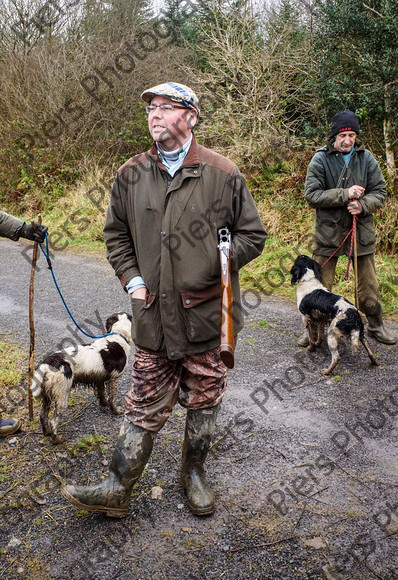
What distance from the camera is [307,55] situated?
11.4m

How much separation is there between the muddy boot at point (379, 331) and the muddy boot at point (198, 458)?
326 cm

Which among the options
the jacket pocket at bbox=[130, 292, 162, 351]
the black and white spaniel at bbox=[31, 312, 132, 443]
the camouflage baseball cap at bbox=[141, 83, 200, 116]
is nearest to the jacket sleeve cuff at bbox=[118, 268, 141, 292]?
the jacket pocket at bbox=[130, 292, 162, 351]

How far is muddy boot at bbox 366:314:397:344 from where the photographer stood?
545 centimetres

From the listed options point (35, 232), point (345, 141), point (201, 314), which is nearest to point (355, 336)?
point (345, 141)

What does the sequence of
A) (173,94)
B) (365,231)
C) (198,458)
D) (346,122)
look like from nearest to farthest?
(173,94)
(198,458)
(346,122)
(365,231)

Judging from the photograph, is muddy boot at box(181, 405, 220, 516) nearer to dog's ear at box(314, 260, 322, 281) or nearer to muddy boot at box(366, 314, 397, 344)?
dog's ear at box(314, 260, 322, 281)

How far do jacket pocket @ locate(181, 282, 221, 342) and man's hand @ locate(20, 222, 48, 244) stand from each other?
1.51m

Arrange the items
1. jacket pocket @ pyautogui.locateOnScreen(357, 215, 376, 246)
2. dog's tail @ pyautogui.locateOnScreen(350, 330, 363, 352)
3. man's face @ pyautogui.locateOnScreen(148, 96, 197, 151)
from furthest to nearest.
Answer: jacket pocket @ pyautogui.locateOnScreen(357, 215, 376, 246)
dog's tail @ pyautogui.locateOnScreen(350, 330, 363, 352)
man's face @ pyautogui.locateOnScreen(148, 96, 197, 151)

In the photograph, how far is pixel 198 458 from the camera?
2.97m

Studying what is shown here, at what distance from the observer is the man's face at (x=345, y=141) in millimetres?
4922

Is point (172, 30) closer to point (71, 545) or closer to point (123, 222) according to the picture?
point (123, 222)

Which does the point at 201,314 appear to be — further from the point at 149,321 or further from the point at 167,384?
the point at 167,384

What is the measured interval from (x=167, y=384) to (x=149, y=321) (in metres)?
0.41

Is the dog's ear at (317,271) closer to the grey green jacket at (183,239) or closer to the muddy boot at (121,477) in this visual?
the grey green jacket at (183,239)
